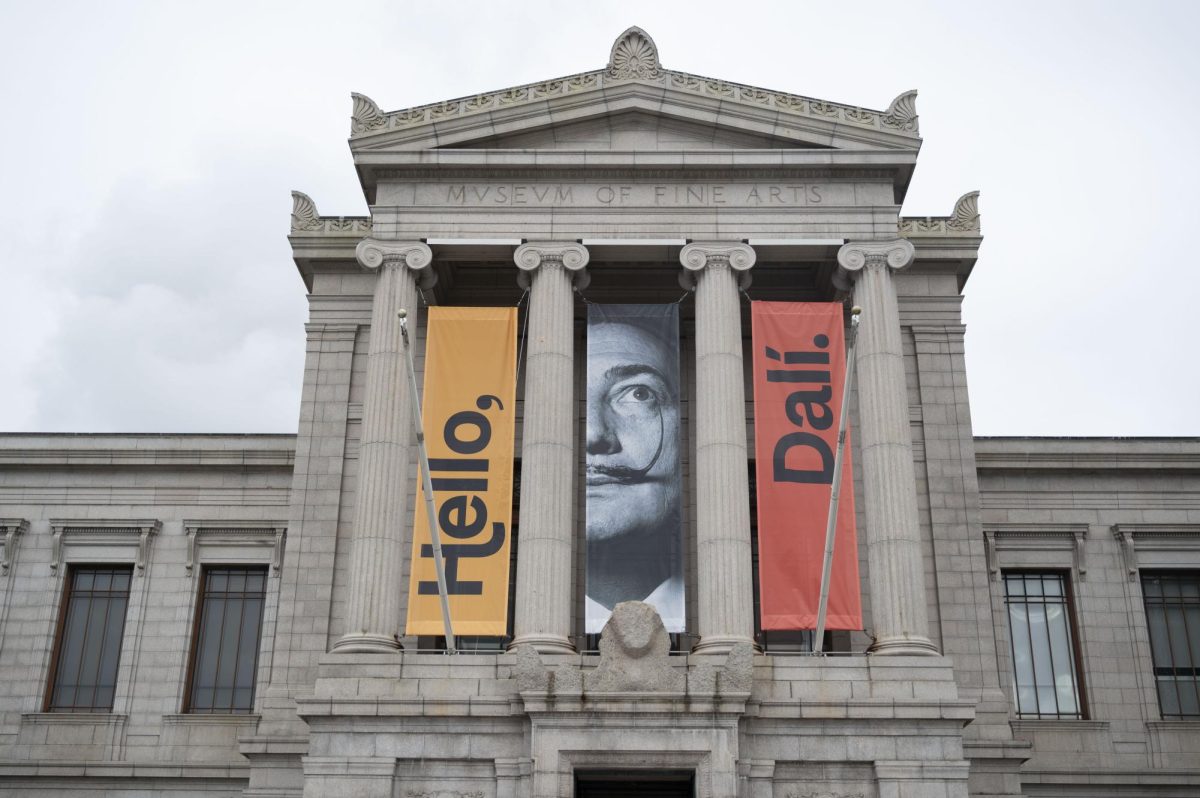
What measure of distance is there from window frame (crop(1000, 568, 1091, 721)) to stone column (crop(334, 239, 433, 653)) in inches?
644

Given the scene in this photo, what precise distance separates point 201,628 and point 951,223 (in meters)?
23.4

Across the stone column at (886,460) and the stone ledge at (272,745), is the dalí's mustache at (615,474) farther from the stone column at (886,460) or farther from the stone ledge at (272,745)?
the stone ledge at (272,745)

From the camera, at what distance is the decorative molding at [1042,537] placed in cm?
3738

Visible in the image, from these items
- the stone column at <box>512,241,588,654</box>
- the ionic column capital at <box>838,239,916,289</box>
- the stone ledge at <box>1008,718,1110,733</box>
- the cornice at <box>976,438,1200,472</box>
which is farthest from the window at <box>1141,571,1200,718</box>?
the stone column at <box>512,241,588,654</box>

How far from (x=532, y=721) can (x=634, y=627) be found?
2784mm

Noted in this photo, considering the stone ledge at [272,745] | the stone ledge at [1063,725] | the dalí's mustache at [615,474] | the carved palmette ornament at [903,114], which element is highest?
the carved palmette ornament at [903,114]

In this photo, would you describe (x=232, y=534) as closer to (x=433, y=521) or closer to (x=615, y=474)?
(x=433, y=521)

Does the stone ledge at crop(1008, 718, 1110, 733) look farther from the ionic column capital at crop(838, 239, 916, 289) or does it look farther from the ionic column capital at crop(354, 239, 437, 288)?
the ionic column capital at crop(354, 239, 437, 288)

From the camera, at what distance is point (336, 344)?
36000 millimetres

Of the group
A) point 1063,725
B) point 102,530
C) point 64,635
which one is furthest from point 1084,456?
point 64,635

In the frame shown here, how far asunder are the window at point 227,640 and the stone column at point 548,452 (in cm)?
1008

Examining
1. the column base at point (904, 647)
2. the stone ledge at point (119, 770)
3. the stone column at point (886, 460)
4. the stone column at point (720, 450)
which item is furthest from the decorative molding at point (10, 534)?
the column base at point (904, 647)

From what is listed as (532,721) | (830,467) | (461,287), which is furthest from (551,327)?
(532,721)

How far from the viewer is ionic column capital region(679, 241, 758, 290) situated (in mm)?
33000
